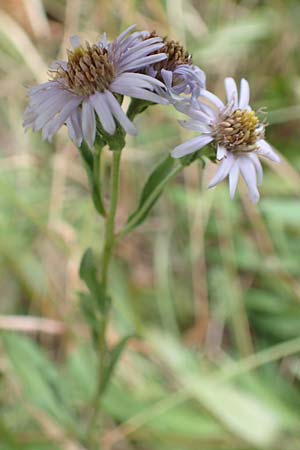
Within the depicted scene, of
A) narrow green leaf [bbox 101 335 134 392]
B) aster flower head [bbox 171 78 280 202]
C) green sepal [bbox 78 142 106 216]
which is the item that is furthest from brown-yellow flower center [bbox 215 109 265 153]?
narrow green leaf [bbox 101 335 134 392]

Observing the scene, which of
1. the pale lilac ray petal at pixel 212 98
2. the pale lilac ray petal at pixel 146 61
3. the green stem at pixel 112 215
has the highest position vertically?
the pale lilac ray petal at pixel 146 61

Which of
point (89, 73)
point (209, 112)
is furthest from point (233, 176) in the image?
point (89, 73)

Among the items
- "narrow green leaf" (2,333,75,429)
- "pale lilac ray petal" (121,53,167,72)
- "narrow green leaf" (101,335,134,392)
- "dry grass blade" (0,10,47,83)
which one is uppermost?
"dry grass blade" (0,10,47,83)

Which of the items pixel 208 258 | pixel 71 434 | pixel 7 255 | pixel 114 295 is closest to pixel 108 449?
pixel 71 434

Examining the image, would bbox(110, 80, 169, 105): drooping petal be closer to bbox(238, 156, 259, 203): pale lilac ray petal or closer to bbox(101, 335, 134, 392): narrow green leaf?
bbox(238, 156, 259, 203): pale lilac ray petal

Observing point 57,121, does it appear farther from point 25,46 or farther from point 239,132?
point 25,46

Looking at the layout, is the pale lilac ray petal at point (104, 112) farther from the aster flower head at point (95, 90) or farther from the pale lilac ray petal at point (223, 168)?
the pale lilac ray petal at point (223, 168)

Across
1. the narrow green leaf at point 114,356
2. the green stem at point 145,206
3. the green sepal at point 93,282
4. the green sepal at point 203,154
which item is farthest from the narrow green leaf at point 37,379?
the green sepal at point 203,154
